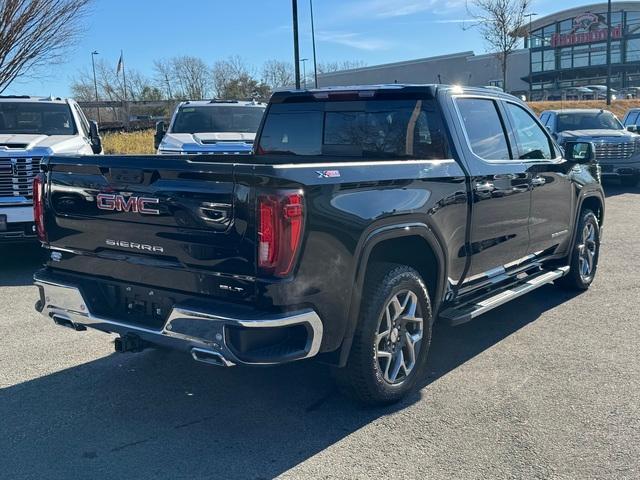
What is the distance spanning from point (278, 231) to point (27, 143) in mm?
6290

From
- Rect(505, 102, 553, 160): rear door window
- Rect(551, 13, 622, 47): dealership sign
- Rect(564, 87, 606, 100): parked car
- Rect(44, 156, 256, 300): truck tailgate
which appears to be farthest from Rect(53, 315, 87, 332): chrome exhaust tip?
Rect(551, 13, 622, 47): dealership sign

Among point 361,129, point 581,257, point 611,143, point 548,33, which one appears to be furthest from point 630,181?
point 548,33

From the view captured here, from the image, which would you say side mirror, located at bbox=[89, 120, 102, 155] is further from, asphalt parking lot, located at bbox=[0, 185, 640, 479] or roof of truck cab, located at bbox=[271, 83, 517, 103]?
roof of truck cab, located at bbox=[271, 83, 517, 103]

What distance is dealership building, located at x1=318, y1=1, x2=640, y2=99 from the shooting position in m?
65.1

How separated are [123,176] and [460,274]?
2.46 metres

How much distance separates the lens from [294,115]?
5371 mm

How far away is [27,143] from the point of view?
27.3 ft

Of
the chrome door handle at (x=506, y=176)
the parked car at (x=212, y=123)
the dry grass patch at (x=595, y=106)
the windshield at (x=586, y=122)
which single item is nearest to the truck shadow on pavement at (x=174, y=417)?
the chrome door handle at (x=506, y=176)

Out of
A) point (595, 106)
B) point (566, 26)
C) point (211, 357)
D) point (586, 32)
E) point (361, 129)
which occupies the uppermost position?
point (566, 26)

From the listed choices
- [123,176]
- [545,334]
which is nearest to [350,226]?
[123,176]

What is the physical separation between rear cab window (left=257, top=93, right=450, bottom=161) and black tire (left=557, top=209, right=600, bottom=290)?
2.71m

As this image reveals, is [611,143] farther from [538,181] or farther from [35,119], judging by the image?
[35,119]

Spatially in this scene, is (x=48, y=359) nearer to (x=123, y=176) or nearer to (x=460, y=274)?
(x=123, y=176)

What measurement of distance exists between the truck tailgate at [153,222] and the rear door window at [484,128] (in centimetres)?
228
